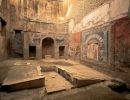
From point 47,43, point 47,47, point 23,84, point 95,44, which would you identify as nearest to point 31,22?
point 47,43

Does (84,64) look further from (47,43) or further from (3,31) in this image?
(3,31)

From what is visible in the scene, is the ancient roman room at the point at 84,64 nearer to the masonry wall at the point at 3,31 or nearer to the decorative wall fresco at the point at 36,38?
the decorative wall fresco at the point at 36,38

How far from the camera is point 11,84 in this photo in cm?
312

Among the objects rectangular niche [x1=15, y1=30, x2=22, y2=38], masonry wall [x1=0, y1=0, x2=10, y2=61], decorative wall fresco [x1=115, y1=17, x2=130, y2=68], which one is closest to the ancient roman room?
decorative wall fresco [x1=115, y1=17, x2=130, y2=68]

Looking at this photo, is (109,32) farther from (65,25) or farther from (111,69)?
(65,25)

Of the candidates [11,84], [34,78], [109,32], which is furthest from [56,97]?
[109,32]

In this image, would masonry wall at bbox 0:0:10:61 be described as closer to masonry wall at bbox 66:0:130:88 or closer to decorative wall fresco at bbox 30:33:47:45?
decorative wall fresco at bbox 30:33:47:45

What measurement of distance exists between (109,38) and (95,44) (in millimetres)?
1098

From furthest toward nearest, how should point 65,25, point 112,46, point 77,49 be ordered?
point 65,25, point 77,49, point 112,46

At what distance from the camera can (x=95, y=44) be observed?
5.53 m

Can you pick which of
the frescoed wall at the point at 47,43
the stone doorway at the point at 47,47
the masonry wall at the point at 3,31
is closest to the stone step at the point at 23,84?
the masonry wall at the point at 3,31

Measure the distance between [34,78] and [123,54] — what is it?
12.5 feet

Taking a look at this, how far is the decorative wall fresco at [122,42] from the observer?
360 cm

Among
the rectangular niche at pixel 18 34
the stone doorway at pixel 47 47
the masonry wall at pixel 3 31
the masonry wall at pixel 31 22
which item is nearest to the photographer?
the masonry wall at pixel 3 31
